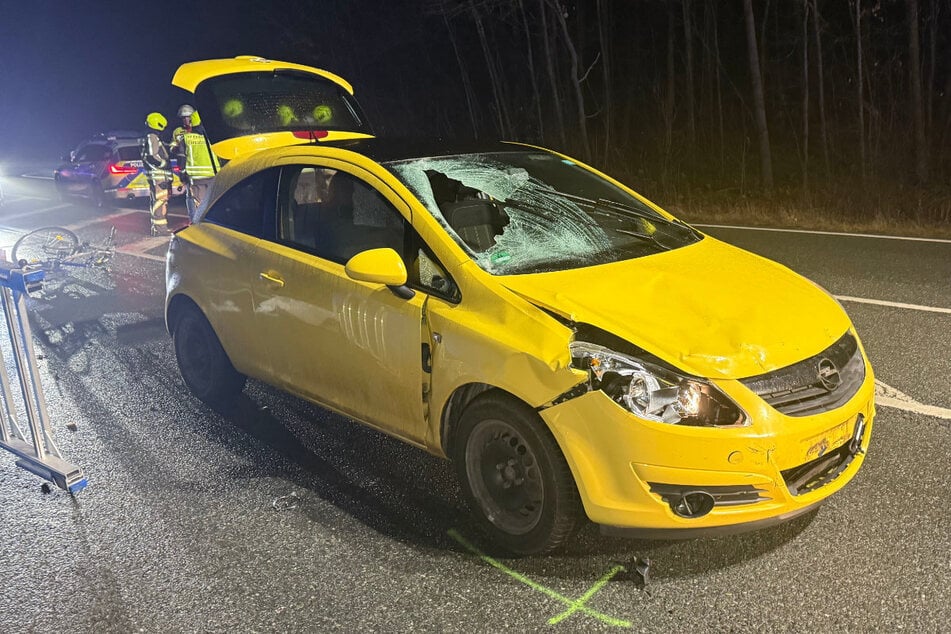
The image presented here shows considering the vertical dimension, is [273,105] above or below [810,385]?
above

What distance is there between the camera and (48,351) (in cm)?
670

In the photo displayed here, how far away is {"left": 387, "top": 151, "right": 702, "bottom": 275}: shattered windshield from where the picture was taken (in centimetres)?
371

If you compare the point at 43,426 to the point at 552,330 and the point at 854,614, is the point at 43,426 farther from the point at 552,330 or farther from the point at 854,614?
the point at 854,614

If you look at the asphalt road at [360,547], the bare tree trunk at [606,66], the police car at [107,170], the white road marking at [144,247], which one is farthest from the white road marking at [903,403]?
the bare tree trunk at [606,66]

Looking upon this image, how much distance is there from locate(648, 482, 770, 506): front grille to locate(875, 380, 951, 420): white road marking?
7.24ft

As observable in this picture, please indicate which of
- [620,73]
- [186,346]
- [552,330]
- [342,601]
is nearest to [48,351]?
[186,346]

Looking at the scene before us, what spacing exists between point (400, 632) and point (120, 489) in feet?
6.69

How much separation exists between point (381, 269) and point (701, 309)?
1.38 meters

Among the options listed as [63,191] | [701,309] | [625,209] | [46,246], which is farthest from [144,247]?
[701,309]

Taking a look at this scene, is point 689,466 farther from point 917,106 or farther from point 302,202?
point 917,106

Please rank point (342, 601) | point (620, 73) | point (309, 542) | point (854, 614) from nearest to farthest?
1. point (854, 614)
2. point (342, 601)
3. point (309, 542)
4. point (620, 73)

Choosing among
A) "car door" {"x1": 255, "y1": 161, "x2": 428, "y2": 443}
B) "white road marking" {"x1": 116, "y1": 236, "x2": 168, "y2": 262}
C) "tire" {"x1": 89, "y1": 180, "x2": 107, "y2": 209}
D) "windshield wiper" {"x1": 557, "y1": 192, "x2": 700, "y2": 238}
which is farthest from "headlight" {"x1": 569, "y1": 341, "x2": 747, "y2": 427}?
"tire" {"x1": 89, "y1": 180, "x2": 107, "y2": 209}

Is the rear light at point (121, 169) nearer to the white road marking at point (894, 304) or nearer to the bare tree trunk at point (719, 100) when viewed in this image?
the white road marking at point (894, 304)

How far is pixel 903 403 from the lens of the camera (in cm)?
470
